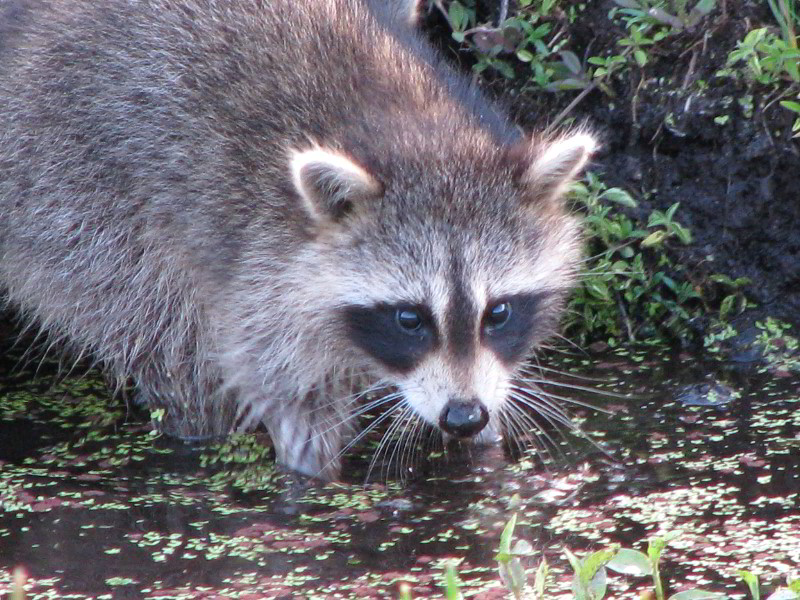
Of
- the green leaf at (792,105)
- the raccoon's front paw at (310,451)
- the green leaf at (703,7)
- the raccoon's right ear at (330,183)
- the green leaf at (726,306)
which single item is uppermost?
the green leaf at (703,7)

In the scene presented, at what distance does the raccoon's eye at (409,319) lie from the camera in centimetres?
388

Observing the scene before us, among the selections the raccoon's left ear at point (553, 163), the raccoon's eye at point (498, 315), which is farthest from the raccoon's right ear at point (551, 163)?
the raccoon's eye at point (498, 315)

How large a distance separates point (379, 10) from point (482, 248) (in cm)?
127

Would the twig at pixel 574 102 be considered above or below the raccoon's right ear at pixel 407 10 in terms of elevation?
below

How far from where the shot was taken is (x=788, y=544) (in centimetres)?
331

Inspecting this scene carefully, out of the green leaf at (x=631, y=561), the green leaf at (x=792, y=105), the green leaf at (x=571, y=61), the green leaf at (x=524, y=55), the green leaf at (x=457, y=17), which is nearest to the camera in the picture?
the green leaf at (x=631, y=561)

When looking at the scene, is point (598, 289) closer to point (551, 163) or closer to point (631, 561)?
point (551, 163)

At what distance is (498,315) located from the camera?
3990 millimetres

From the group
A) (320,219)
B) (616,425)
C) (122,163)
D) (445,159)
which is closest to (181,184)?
(122,163)

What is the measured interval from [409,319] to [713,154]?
5.27ft

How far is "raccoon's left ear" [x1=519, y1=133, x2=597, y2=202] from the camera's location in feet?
13.1

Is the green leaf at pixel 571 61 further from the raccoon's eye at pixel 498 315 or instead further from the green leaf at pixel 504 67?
the raccoon's eye at pixel 498 315

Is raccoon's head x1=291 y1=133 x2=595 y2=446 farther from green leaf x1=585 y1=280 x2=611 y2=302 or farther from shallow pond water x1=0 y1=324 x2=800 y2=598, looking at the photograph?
green leaf x1=585 y1=280 x2=611 y2=302

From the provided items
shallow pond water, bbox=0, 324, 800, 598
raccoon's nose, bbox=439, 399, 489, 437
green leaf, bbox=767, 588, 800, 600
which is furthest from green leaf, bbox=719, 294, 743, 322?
green leaf, bbox=767, 588, 800, 600
